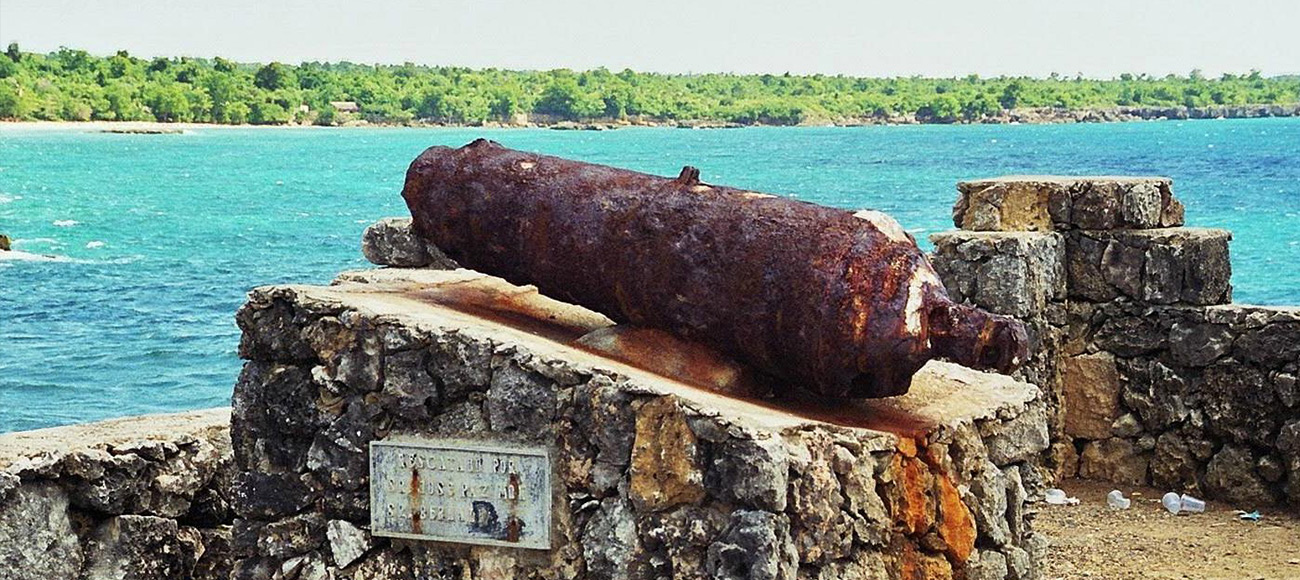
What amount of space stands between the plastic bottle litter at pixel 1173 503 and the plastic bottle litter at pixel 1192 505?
0.07 feet

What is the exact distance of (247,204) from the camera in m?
60.3

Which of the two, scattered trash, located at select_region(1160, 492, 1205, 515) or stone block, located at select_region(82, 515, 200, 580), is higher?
stone block, located at select_region(82, 515, 200, 580)

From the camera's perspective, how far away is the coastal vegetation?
136125 millimetres

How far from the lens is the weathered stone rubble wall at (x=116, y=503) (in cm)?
761

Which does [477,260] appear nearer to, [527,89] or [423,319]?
[423,319]

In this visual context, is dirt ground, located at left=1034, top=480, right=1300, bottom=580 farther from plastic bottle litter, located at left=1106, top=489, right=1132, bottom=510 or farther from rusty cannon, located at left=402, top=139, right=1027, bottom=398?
rusty cannon, located at left=402, top=139, right=1027, bottom=398

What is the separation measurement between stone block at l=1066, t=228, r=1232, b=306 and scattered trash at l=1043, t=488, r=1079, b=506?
1052 mm

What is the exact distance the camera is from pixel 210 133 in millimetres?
137875

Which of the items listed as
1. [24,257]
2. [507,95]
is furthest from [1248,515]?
[507,95]

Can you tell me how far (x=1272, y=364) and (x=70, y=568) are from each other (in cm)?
595

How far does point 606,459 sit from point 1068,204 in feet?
18.3

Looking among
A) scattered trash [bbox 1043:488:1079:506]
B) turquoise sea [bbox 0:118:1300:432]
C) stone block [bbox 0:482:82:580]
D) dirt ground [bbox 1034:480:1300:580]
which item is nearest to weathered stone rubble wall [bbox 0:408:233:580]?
stone block [bbox 0:482:82:580]

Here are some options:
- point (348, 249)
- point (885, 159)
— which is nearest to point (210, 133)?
point (885, 159)

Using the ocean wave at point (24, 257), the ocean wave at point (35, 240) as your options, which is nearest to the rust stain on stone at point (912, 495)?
the ocean wave at point (24, 257)
